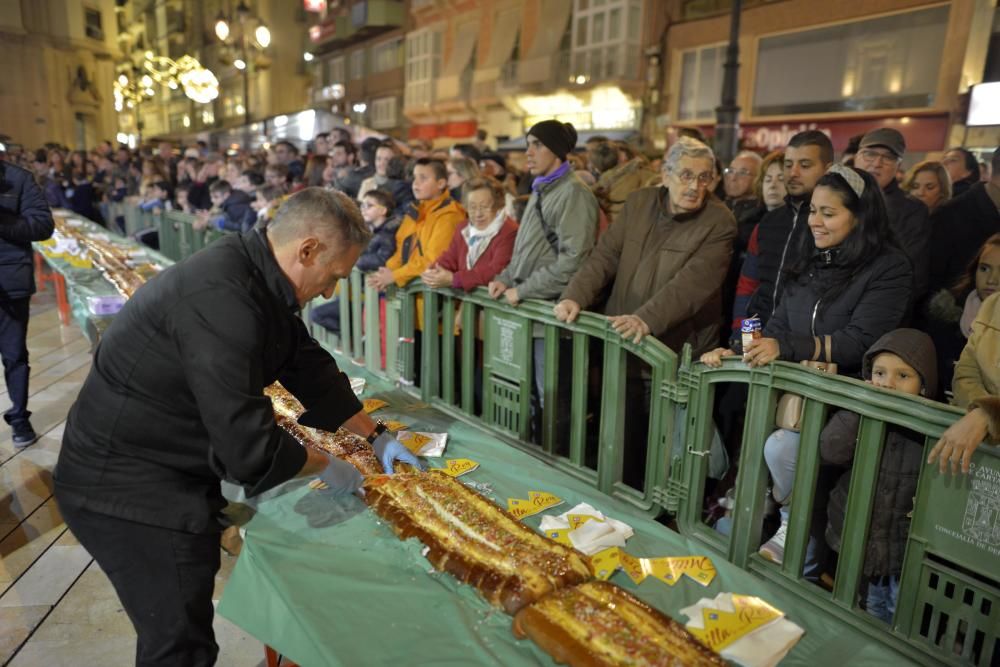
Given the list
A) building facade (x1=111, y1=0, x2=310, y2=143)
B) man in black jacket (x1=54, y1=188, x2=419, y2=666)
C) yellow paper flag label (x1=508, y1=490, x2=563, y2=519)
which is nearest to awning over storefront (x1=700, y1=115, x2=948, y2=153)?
yellow paper flag label (x1=508, y1=490, x2=563, y2=519)

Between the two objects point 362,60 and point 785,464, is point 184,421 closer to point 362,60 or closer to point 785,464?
point 785,464

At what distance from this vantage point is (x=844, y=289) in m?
3.16

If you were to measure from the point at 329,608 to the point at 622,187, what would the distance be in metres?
4.28

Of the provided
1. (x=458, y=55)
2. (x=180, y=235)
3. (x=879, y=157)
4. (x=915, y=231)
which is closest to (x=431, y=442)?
(x=915, y=231)

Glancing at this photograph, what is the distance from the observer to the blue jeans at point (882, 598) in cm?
265

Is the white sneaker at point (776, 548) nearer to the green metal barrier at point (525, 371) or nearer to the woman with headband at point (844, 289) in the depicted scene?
the woman with headband at point (844, 289)

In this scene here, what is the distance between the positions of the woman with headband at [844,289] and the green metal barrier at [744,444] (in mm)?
169

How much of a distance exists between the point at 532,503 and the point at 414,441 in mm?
816

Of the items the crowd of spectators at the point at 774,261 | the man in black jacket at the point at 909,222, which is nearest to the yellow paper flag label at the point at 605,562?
the crowd of spectators at the point at 774,261

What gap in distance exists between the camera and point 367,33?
36906 millimetres

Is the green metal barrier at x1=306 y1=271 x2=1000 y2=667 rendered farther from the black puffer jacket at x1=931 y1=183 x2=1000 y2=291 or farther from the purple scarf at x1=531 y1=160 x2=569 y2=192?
the black puffer jacket at x1=931 y1=183 x2=1000 y2=291

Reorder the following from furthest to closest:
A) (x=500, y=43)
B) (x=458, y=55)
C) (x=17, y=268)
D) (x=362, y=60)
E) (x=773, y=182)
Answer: (x=362, y=60) → (x=458, y=55) → (x=500, y=43) → (x=17, y=268) → (x=773, y=182)

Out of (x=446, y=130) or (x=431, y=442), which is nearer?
(x=431, y=442)

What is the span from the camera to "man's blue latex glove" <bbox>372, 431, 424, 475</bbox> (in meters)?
3.03
